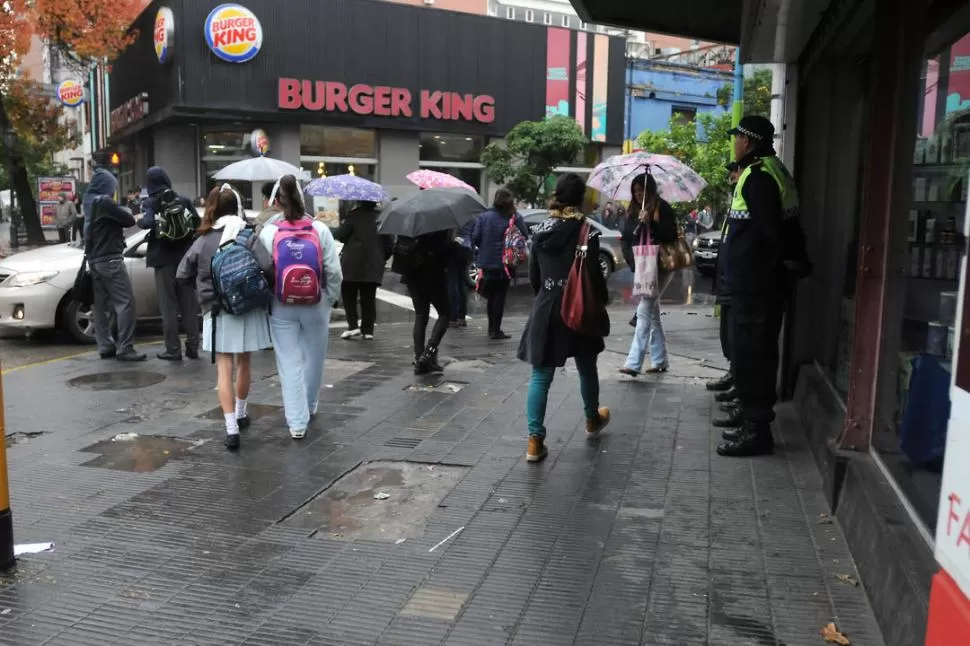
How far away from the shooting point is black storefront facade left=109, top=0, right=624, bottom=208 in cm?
2348

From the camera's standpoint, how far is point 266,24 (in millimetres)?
23984

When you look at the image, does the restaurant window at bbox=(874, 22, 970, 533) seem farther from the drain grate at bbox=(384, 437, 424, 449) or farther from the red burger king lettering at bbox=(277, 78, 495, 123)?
the red burger king lettering at bbox=(277, 78, 495, 123)

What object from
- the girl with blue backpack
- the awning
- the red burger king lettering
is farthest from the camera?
the red burger king lettering

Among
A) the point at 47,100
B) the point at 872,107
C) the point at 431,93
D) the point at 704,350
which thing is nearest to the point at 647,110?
the point at 431,93

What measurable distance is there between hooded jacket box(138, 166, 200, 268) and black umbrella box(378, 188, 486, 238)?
2.24 meters

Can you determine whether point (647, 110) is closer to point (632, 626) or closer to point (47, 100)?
point (47, 100)

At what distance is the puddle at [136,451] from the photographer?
5.75 m

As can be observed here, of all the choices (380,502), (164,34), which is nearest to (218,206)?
(380,502)

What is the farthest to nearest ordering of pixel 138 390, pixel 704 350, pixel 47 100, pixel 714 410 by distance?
pixel 47 100 → pixel 704 350 → pixel 138 390 → pixel 714 410

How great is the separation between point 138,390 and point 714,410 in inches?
196

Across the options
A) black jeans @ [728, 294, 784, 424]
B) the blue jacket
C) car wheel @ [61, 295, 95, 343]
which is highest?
the blue jacket

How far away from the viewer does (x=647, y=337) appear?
852 cm

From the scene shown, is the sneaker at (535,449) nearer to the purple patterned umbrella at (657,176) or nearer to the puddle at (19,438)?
the purple patterned umbrella at (657,176)

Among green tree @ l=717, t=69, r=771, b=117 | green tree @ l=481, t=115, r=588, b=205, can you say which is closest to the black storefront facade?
green tree @ l=481, t=115, r=588, b=205
